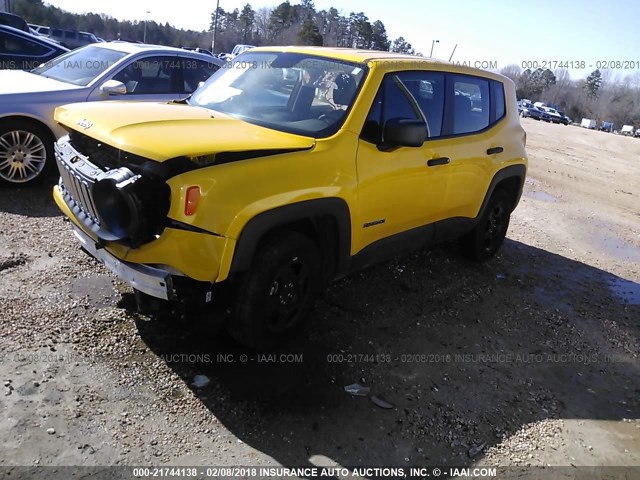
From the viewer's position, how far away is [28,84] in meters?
6.46

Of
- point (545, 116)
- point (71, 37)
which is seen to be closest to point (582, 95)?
point (545, 116)

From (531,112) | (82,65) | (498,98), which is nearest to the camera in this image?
(498,98)

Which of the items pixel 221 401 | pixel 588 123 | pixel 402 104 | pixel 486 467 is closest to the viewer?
pixel 486 467

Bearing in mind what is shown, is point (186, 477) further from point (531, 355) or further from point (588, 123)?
point (588, 123)

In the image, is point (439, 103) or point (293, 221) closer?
point (293, 221)

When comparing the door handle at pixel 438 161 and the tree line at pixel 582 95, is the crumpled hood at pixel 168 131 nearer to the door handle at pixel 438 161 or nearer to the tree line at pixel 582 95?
the door handle at pixel 438 161

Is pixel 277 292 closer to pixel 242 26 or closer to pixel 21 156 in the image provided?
pixel 21 156

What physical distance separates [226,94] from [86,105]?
1067 millimetres

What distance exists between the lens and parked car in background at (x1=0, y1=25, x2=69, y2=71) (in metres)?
8.88

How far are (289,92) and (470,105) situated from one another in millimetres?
1870

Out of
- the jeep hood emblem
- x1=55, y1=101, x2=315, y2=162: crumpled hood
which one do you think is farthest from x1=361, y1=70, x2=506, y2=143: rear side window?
the jeep hood emblem

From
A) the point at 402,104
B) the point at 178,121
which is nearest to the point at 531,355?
the point at 402,104

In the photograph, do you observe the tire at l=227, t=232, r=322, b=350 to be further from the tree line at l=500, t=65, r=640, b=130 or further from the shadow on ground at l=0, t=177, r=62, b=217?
the tree line at l=500, t=65, r=640, b=130

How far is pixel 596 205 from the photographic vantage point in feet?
33.5
